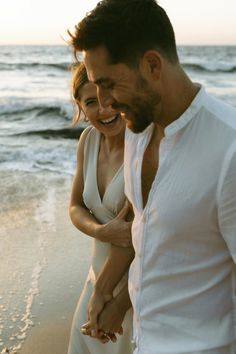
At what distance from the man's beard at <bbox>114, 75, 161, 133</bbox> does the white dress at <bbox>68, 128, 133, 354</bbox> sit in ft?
2.41

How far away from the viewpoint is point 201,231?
171 cm

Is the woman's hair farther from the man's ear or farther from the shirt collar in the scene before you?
the shirt collar

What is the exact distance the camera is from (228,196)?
1.61 m

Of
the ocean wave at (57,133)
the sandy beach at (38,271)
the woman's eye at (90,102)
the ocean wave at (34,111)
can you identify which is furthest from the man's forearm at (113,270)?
the ocean wave at (34,111)

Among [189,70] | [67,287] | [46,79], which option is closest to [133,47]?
[67,287]

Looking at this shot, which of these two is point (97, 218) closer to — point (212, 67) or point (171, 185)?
point (171, 185)

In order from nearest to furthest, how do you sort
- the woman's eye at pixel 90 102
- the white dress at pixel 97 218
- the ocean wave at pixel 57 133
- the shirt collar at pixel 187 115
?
the shirt collar at pixel 187 115, the white dress at pixel 97 218, the woman's eye at pixel 90 102, the ocean wave at pixel 57 133

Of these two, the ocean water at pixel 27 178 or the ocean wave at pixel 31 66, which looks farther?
the ocean wave at pixel 31 66

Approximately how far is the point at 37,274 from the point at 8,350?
1084mm

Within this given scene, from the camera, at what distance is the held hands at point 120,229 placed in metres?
2.39

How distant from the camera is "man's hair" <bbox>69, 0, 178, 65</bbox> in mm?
1797

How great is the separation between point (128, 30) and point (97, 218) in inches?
41.7

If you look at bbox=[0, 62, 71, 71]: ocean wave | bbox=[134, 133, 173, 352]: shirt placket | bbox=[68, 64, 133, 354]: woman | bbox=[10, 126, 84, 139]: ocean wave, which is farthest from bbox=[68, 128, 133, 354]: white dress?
bbox=[0, 62, 71, 71]: ocean wave

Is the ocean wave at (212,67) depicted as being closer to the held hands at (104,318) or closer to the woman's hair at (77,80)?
the woman's hair at (77,80)
